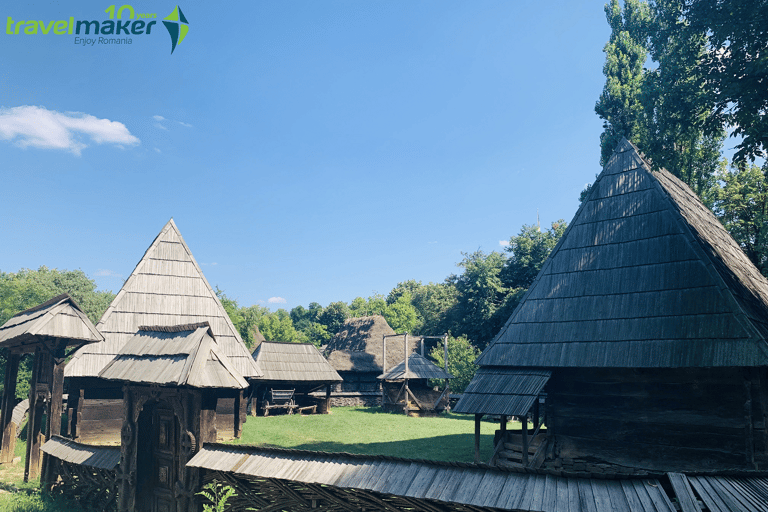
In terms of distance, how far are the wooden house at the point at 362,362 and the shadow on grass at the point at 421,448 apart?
47.5ft

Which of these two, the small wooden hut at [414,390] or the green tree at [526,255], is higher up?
the green tree at [526,255]

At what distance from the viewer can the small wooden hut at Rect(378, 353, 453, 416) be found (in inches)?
1095

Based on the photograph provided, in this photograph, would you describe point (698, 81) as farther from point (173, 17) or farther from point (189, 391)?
point (173, 17)

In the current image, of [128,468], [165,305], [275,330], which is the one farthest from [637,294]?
[275,330]

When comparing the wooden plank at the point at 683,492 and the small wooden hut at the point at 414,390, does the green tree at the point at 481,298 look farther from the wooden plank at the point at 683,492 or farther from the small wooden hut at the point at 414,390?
the wooden plank at the point at 683,492

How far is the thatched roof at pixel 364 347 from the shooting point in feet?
110

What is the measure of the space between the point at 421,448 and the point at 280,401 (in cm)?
1285

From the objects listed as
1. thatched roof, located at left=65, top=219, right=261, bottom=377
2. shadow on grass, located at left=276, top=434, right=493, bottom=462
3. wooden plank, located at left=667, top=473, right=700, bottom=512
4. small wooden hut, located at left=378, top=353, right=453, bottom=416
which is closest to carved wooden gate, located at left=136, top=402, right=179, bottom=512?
shadow on grass, located at left=276, top=434, right=493, bottom=462

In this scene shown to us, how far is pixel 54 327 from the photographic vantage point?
1301 centimetres

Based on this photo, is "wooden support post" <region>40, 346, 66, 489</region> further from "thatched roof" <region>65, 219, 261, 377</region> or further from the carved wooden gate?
the carved wooden gate

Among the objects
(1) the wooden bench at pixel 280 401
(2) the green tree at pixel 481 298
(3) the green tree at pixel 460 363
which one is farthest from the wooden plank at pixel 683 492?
(2) the green tree at pixel 481 298

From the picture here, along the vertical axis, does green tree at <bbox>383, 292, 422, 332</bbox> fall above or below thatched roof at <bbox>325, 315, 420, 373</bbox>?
above

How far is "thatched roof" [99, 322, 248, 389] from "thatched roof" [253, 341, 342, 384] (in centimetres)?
1490

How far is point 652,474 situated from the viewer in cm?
Result: 521
